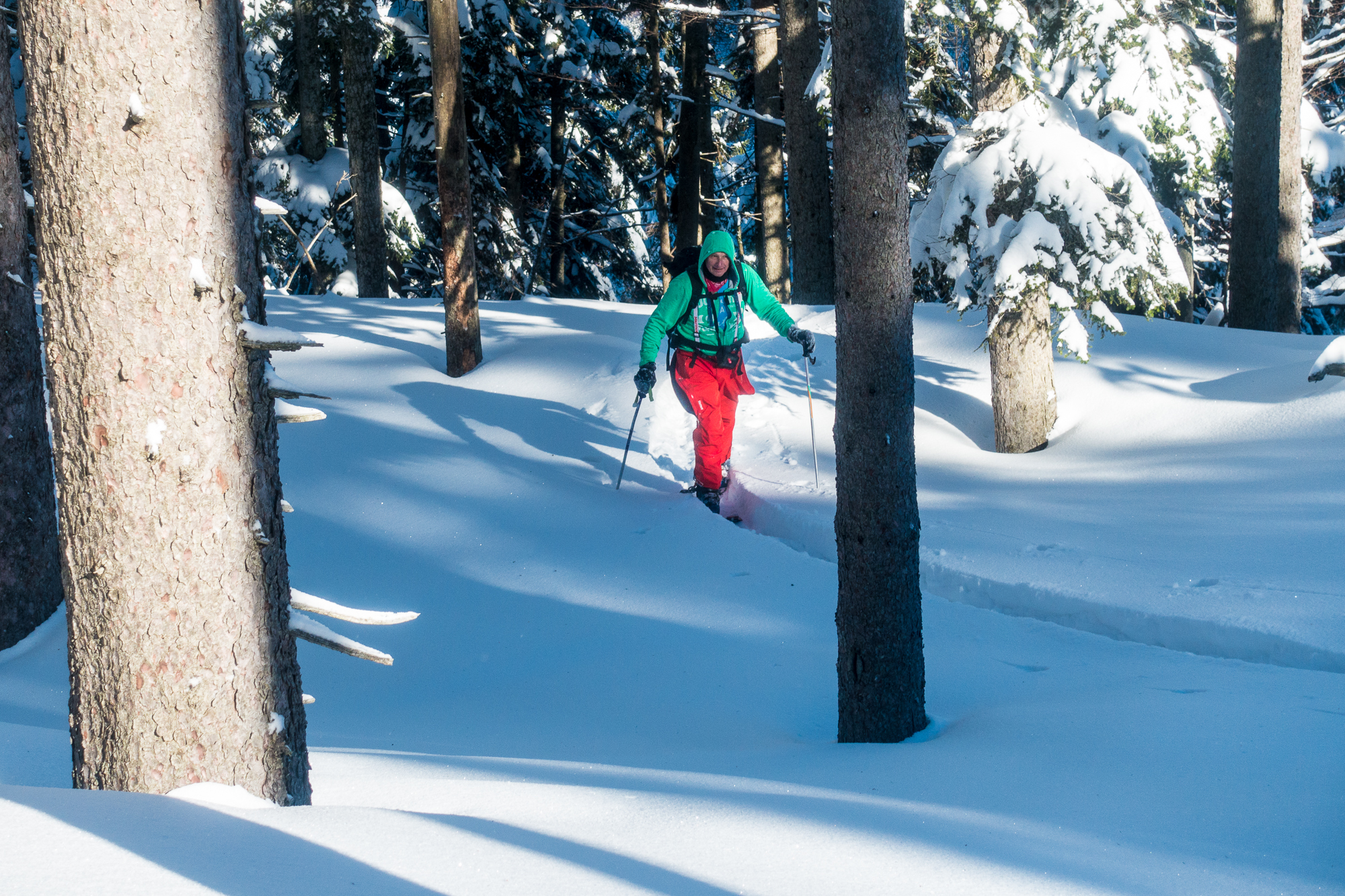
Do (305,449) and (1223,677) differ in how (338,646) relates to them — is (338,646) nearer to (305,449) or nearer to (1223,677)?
(1223,677)

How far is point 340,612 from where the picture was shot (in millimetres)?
2914

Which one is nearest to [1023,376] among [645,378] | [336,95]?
[645,378]

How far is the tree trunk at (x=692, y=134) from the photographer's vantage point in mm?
17156

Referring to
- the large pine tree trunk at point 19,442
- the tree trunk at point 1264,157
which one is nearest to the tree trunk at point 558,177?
the tree trunk at point 1264,157

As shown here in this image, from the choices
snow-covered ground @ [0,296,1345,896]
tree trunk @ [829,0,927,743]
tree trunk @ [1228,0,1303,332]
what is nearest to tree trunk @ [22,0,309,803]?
snow-covered ground @ [0,296,1345,896]

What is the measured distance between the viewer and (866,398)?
418cm

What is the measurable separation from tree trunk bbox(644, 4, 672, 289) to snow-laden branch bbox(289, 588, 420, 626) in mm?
13947

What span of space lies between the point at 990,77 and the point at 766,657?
19.8ft

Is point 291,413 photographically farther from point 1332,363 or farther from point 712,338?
point 1332,363

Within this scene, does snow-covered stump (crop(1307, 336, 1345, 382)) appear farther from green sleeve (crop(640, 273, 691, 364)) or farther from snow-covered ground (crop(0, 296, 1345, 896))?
green sleeve (crop(640, 273, 691, 364))

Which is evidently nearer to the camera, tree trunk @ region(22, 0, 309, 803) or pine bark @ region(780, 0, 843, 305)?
tree trunk @ region(22, 0, 309, 803)

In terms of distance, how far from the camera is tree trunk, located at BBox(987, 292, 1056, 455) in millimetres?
8781

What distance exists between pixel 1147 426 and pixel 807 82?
7.26 m

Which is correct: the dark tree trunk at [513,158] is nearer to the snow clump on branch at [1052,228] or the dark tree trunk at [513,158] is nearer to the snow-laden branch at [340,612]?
the snow clump on branch at [1052,228]
